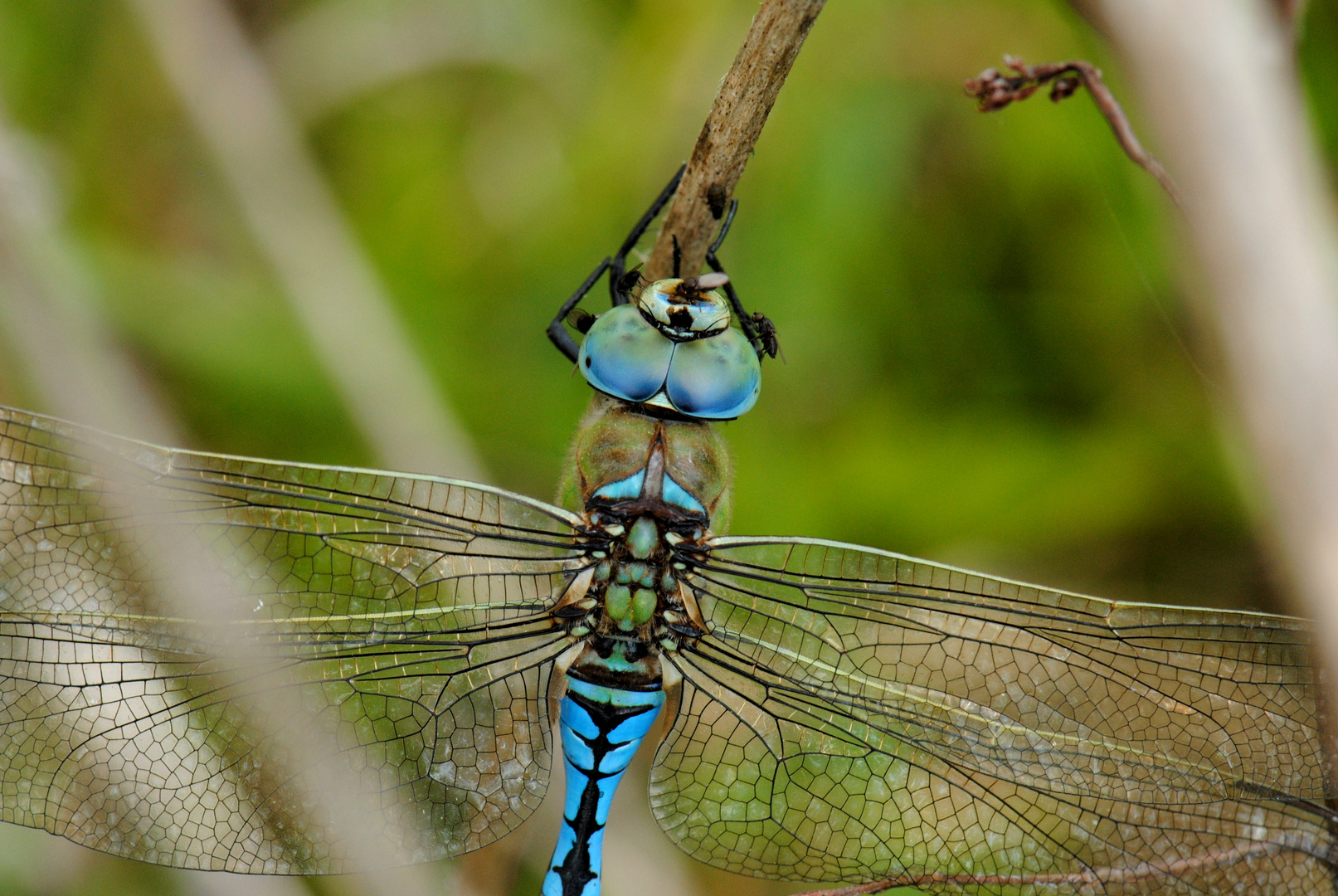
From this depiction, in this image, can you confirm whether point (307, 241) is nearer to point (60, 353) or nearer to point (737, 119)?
point (60, 353)

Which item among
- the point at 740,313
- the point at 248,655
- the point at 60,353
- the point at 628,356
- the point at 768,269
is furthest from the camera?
the point at 768,269

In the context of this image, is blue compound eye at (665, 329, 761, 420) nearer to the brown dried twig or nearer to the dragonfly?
the dragonfly

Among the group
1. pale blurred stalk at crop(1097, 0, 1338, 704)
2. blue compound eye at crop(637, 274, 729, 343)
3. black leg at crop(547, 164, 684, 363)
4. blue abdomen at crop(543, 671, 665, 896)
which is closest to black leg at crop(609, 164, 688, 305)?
black leg at crop(547, 164, 684, 363)

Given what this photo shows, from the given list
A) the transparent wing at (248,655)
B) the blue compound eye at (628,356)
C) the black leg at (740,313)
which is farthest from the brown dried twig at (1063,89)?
the transparent wing at (248,655)

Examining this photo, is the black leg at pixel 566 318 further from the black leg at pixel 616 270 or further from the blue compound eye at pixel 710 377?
Result: the blue compound eye at pixel 710 377

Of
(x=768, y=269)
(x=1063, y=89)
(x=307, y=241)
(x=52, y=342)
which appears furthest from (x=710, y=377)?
(x=52, y=342)

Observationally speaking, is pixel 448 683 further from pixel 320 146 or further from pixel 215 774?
pixel 320 146
